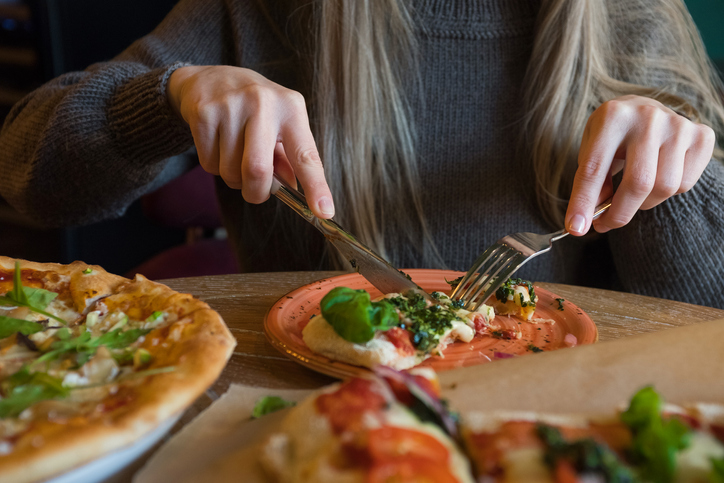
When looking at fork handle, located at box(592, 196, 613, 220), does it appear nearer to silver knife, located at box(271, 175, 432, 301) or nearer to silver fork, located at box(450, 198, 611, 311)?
silver fork, located at box(450, 198, 611, 311)

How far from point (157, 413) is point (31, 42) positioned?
129 inches

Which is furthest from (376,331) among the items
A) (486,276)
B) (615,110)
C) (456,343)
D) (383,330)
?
(615,110)

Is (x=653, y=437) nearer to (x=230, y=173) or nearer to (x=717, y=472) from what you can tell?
(x=717, y=472)

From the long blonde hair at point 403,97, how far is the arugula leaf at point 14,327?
889mm

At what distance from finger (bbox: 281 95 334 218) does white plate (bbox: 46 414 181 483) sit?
18.2 inches

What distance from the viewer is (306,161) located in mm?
896

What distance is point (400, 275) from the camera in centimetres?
90

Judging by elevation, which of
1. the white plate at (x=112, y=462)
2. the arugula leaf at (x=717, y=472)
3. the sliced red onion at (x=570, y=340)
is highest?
the arugula leaf at (x=717, y=472)

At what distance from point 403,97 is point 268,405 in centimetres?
113

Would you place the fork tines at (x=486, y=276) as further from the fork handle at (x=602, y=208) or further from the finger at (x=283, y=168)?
the finger at (x=283, y=168)

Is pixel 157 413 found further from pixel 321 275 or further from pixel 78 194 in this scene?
pixel 78 194

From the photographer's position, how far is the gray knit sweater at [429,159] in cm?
129

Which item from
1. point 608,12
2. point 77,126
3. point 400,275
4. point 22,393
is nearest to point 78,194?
point 77,126

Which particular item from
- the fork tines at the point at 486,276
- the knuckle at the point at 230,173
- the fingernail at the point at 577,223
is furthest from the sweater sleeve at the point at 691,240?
the knuckle at the point at 230,173
